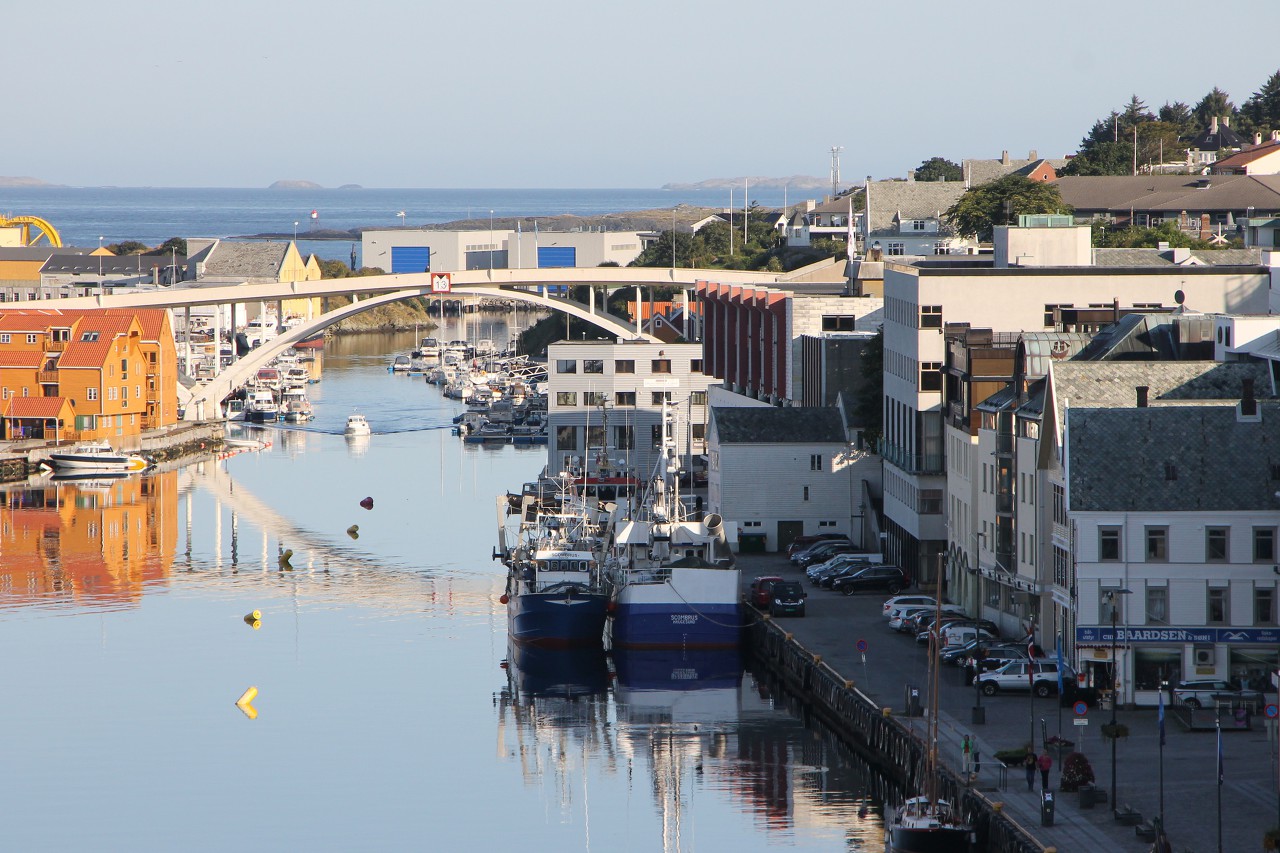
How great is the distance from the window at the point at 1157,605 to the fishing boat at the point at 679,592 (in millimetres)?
13198

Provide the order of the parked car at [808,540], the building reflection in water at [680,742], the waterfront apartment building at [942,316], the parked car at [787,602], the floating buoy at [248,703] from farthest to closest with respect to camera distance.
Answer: the parked car at [808,540], the waterfront apartment building at [942,316], the parked car at [787,602], the floating buoy at [248,703], the building reflection in water at [680,742]

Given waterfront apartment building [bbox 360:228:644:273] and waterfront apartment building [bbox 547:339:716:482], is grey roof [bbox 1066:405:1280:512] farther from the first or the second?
waterfront apartment building [bbox 360:228:644:273]

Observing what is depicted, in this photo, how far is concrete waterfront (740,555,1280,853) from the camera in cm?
2578

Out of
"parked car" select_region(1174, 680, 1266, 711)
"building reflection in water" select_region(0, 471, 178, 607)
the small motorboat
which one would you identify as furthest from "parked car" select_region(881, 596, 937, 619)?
the small motorboat

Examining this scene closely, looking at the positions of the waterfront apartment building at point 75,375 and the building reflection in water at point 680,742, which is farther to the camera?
the waterfront apartment building at point 75,375

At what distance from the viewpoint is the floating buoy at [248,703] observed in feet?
133

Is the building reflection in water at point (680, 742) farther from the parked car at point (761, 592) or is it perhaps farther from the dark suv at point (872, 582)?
the dark suv at point (872, 582)

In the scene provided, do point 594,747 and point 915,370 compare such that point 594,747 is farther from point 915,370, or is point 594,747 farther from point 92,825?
point 915,370

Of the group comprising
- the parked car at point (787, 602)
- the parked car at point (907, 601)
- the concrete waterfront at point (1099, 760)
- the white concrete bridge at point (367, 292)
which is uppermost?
the white concrete bridge at point (367, 292)

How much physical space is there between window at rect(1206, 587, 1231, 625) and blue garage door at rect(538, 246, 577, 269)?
13423 centimetres

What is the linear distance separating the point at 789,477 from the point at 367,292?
161 feet

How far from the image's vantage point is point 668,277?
96.6m

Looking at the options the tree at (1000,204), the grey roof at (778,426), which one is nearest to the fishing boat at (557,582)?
the grey roof at (778,426)

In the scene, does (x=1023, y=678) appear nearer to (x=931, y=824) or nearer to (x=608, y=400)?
(x=931, y=824)
